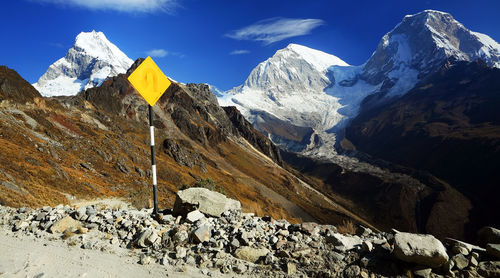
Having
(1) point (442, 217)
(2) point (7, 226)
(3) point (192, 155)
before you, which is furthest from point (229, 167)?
(2) point (7, 226)

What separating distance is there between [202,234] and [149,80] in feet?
18.1

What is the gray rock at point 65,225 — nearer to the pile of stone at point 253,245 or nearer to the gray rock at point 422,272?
the pile of stone at point 253,245

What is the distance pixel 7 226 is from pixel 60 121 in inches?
2334

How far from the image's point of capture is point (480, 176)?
5384 inches

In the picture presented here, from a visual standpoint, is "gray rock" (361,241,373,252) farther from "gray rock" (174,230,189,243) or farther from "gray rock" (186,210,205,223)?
"gray rock" (186,210,205,223)

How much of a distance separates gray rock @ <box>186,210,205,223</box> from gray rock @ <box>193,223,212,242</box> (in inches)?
43.4

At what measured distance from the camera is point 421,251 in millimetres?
6371

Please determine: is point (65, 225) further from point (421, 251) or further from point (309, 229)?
point (421, 251)

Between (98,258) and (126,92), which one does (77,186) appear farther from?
(126,92)

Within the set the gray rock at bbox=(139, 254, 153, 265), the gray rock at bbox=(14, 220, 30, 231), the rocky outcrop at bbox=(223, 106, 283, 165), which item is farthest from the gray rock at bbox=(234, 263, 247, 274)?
the rocky outcrop at bbox=(223, 106, 283, 165)

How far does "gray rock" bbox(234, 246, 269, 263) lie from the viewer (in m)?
7.16

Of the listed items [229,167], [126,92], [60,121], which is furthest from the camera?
[126,92]

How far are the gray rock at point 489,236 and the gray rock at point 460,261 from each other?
1312 millimetres

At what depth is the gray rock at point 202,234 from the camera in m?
7.69
